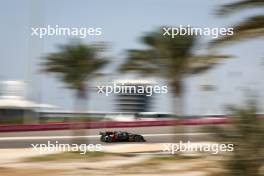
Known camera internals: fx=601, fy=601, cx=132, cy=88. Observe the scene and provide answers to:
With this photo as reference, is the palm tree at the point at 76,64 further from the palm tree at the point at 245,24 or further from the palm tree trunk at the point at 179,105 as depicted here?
the palm tree at the point at 245,24

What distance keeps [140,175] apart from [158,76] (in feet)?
36.5

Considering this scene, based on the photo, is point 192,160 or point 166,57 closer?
point 192,160

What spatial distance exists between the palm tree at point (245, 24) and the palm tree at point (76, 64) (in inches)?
614

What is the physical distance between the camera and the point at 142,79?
26906mm

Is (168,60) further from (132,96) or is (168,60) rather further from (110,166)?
(132,96)

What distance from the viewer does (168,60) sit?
2628 cm

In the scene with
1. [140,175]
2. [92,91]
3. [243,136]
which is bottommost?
[140,175]

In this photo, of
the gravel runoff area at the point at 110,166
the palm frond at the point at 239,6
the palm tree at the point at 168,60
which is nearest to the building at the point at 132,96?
the palm tree at the point at 168,60

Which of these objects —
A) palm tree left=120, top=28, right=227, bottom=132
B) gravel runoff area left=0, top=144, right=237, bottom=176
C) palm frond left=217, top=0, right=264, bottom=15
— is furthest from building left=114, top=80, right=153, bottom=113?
palm frond left=217, top=0, right=264, bottom=15

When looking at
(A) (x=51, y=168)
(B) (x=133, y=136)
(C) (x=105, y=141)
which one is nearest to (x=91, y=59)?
(C) (x=105, y=141)

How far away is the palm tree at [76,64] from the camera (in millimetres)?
28266

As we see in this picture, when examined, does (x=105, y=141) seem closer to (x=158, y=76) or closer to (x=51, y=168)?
(x=158, y=76)

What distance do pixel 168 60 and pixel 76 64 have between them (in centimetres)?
484

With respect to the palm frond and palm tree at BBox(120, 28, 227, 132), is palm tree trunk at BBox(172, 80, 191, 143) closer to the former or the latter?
palm tree at BBox(120, 28, 227, 132)
